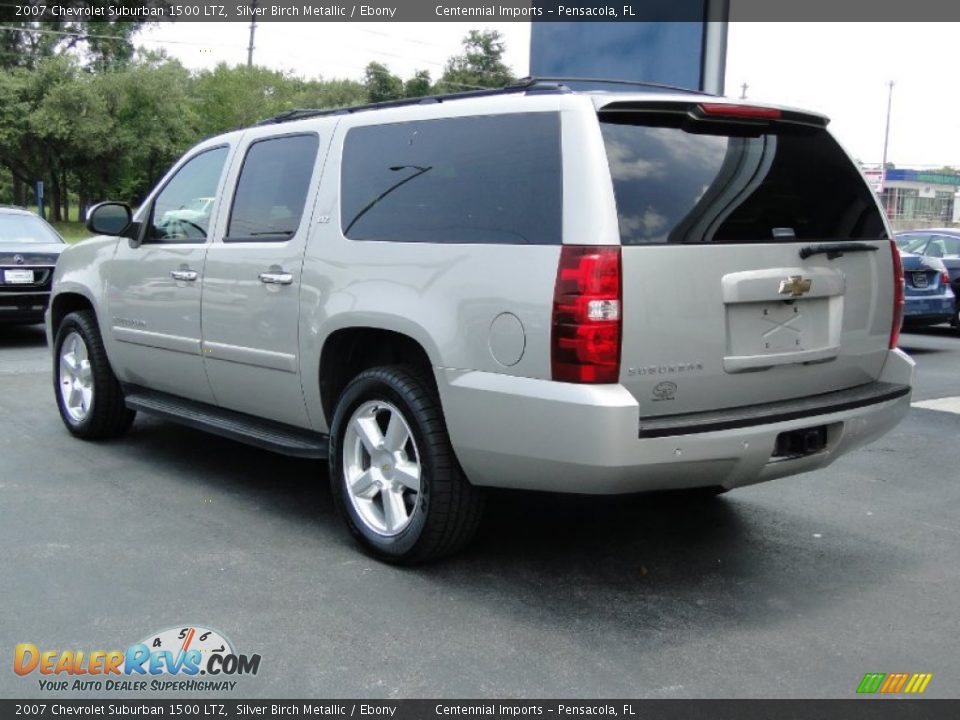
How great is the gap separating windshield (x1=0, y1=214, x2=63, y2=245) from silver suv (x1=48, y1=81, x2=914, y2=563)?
777 centimetres

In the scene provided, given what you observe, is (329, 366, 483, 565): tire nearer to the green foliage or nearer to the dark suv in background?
the dark suv in background

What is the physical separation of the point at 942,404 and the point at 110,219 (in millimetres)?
6647

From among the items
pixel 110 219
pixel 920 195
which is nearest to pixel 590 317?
pixel 110 219

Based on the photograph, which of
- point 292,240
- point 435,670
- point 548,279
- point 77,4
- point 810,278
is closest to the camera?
point 435,670

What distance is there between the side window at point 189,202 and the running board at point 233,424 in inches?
36.5

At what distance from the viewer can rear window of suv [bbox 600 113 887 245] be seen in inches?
149

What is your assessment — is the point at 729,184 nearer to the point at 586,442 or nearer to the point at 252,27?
the point at 586,442

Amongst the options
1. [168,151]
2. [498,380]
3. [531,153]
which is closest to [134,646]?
[498,380]

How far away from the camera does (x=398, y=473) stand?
432 cm

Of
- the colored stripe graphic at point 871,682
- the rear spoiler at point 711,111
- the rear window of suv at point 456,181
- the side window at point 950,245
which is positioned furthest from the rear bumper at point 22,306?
the side window at point 950,245

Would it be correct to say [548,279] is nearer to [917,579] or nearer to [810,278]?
[810,278]

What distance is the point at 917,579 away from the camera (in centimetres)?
434

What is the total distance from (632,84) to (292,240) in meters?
1.74

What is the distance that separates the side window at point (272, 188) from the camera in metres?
4.98
